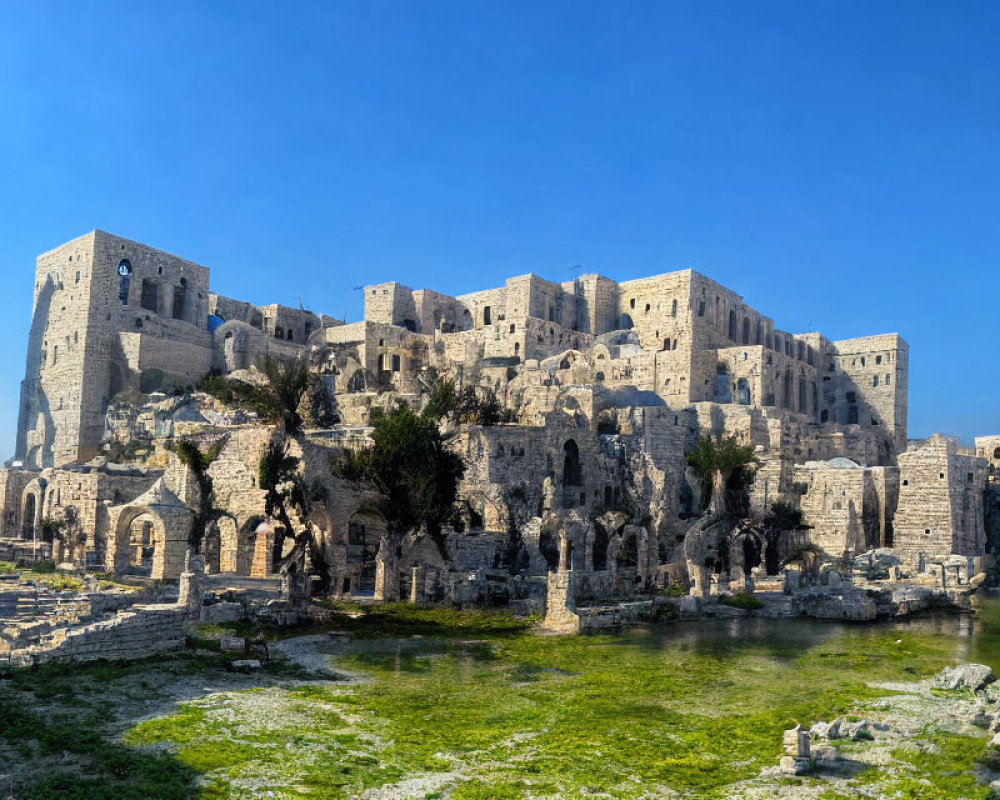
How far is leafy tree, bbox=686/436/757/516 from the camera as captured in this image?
153 ft

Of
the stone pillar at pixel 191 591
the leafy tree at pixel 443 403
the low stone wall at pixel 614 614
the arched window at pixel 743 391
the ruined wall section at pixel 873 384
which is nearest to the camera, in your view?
the stone pillar at pixel 191 591

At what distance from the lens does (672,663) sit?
901 inches

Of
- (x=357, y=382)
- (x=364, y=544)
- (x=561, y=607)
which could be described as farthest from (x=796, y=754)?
(x=357, y=382)

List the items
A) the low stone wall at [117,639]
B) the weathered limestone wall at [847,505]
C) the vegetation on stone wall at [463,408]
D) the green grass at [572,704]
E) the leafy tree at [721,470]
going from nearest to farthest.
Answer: the green grass at [572,704] → the low stone wall at [117,639] → the vegetation on stone wall at [463,408] → the leafy tree at [721,470] → the weathered limestone wall at [847,505]

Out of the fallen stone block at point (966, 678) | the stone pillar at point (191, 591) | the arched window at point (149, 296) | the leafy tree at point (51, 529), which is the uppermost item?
the arched window at point (149, 296)

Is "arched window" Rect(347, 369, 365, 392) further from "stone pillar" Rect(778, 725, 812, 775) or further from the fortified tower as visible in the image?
"stone pillar" Rect(778, 725, 812, 775)

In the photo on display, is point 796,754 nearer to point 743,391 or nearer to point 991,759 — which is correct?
point 991,759

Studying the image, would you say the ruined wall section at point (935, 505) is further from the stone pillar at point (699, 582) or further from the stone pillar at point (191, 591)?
the stone pillar at point (191, 591)

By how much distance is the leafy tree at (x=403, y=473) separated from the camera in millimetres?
34719

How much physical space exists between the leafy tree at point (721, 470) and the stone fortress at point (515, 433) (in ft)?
2.37

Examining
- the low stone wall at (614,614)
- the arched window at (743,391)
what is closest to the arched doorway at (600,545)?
the low stone wall at (614,614)

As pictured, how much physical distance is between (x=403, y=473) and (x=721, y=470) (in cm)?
1890

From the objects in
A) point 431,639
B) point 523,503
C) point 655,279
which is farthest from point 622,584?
point 655,279

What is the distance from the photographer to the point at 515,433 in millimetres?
42688
